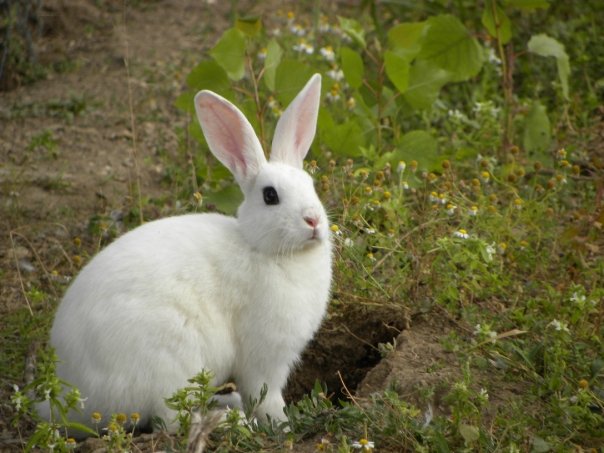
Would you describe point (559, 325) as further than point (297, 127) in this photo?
No

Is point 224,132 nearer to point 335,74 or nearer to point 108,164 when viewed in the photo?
point 108,164

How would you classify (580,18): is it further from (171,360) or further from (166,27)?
(171,360)

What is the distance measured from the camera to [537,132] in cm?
618

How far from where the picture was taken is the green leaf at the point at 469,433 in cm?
361

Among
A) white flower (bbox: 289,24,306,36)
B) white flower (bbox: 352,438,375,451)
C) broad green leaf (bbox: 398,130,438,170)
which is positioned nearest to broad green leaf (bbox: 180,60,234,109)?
broad green leaf (bbox: 398,130,438,170)

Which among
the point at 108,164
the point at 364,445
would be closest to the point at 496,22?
the point at 108,164

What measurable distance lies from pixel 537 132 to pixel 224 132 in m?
2.39

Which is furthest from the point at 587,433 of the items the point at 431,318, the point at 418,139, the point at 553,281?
the point at 418,139

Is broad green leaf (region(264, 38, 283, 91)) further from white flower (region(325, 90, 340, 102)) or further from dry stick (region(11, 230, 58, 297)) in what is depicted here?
dry stick (region(11, 230, 58, 297))

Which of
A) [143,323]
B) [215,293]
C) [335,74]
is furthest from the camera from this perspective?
[335,74]

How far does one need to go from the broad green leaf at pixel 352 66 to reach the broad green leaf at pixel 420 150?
0.42 metres

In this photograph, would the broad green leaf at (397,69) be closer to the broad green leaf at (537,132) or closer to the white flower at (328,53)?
the broad green leaf at (537,132)

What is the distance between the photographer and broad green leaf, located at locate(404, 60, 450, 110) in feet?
19.3

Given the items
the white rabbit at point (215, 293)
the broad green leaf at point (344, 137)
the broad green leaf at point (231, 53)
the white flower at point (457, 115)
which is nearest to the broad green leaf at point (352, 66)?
the broad green leaf at point (344, 137)
